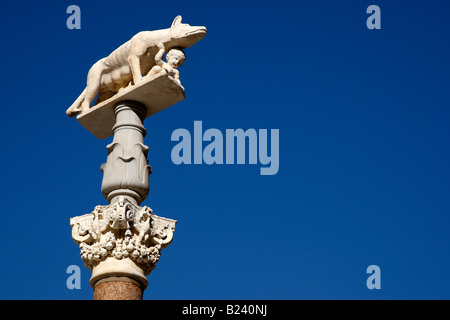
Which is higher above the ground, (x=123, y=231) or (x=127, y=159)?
(x=127, y=159)

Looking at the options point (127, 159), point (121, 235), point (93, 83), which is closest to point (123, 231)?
point (121, 235)

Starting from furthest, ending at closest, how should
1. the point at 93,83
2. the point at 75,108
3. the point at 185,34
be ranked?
the point at 75,108 → the point at 93,83 → the point at 185,34

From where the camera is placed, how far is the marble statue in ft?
55.3

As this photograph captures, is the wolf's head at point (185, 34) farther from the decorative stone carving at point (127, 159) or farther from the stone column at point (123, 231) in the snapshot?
the stone column at point (123, 231)

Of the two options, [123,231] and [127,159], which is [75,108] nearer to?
[127,159]

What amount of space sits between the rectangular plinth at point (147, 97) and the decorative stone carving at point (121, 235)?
7.61ft

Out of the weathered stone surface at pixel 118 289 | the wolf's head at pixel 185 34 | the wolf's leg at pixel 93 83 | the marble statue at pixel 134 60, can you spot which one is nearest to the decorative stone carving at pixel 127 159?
the marble statue at pixel 134 60

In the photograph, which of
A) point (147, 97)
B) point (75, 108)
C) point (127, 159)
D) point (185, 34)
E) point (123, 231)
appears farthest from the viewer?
point (75, 108)

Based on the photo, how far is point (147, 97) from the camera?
54.7 ft

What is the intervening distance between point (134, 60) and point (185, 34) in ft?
3.46

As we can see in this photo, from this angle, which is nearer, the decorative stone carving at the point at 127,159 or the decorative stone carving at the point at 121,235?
the decorative stone carving at the point at 121,235

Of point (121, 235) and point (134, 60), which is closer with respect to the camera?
point (121, 235)

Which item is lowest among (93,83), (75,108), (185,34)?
(75,108)

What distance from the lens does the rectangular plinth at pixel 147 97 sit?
16500 millimetres
